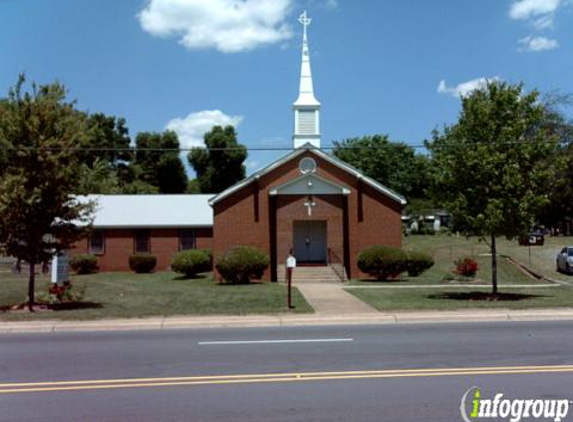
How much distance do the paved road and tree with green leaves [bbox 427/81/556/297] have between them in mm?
6449

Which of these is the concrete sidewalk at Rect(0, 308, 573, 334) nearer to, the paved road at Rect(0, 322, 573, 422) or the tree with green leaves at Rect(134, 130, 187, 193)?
the paved road at Rect(0, 322, 573, 422)

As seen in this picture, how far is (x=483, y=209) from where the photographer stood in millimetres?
19516

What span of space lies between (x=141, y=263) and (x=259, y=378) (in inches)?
1233

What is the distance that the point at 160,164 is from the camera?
72375 mm

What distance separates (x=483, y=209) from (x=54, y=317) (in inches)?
483

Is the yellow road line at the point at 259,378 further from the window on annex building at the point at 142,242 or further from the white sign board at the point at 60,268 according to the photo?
the window on annex building at the point at 142,242

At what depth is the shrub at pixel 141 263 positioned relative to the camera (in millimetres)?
38750

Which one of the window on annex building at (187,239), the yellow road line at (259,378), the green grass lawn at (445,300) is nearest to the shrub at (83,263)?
the window on annex building at (187,239)

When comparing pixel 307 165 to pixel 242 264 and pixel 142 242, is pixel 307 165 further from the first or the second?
pixel 142 242

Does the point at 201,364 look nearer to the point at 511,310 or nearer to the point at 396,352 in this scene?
the point at 396,352

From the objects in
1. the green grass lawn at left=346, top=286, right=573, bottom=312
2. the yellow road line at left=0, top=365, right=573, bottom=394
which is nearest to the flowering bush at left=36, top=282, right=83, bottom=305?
the green grass lawn at left=346, top=286, right=573, bottom=312

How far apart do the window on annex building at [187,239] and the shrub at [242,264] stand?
38.9ft

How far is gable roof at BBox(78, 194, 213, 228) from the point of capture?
40156 mm

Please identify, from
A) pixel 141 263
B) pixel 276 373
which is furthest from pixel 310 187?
pixel 276 373
